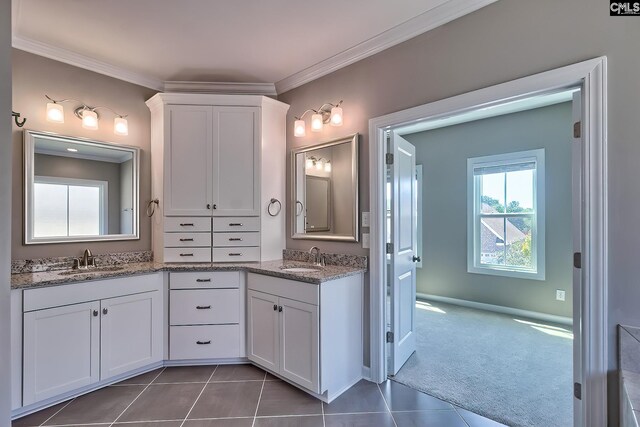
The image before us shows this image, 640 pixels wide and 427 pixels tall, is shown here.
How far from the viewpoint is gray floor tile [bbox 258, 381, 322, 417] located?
6.53ft

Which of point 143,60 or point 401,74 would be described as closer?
point 401,74

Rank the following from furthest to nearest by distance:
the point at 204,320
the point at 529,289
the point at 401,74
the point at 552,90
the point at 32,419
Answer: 1. the point at 529,289
2. the point at 204,320
3. the point at 401,74
4. the point at 32,419
5. the point at 552,90

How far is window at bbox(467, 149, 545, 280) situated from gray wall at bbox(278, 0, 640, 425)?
253cm

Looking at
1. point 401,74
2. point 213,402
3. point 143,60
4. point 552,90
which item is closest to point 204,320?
point 213,402

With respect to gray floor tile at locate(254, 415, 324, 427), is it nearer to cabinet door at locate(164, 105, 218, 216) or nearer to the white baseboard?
cabinet door at locate(164, 105, 218, 216)

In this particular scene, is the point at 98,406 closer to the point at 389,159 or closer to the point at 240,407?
the point at 240,407

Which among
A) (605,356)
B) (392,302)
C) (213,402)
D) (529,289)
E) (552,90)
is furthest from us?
(529,289)

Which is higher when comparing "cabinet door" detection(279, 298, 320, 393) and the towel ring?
the towel ring

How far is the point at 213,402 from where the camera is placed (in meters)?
2.07

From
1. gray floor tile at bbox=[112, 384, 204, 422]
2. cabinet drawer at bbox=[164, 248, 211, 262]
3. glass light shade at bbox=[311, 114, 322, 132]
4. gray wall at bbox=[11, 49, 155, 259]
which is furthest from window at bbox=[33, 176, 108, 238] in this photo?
glass light shade at bbox=[311, 114, 322, 132]

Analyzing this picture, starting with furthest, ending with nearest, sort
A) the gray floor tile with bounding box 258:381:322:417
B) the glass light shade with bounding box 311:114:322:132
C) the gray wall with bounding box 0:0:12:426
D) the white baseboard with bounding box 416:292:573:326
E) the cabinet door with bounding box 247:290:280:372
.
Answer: the white baseboard with bounding box 416:292:573:326 → the glass light shade with bounding box 311:114:322:132 → the cabinet door with bounding box 247:290:280:372 → the gray floor tile with bounding box 258:381:322:417 → the gray wall with bounding box 0:0:12:426

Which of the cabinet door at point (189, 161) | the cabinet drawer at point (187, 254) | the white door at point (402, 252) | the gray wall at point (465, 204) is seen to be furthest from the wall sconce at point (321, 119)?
the gray wall at point (465, 204)

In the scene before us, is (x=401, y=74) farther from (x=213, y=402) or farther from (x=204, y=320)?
(x=213, y=402)

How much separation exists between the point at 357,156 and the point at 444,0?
3.73ft
